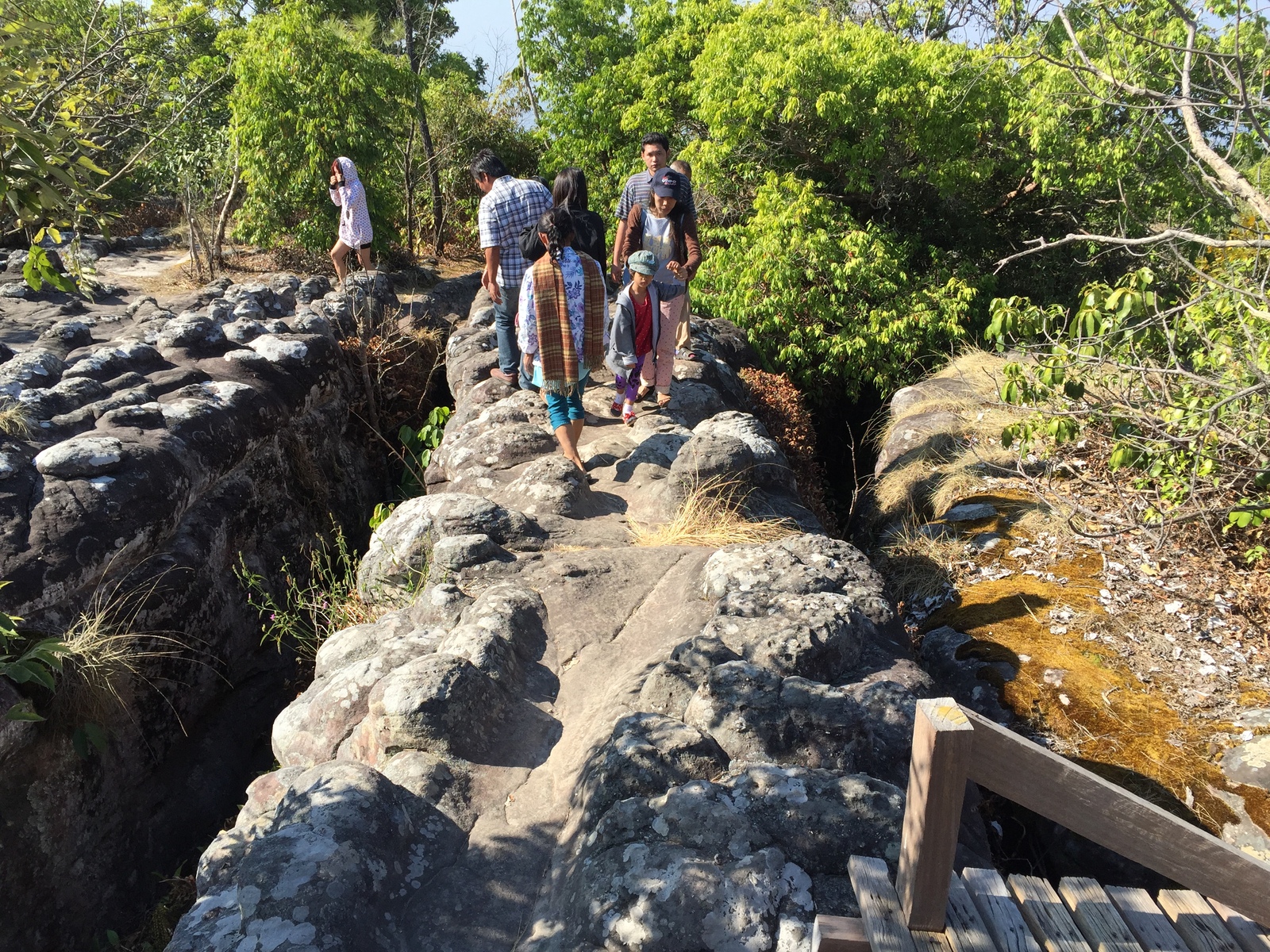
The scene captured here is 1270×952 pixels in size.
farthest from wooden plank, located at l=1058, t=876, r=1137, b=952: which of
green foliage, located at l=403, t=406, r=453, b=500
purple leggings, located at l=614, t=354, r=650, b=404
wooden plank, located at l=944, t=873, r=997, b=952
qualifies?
green foliage, located at l=403, t=406, r=453, b=500

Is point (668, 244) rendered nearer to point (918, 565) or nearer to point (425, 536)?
point (425, 536)

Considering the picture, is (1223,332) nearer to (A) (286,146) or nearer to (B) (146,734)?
(B) (146,734)

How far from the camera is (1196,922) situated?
2.29 metres

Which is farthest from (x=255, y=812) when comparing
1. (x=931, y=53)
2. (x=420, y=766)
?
(x=931, y=53)

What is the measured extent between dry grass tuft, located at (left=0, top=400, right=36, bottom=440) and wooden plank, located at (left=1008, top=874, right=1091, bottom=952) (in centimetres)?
591

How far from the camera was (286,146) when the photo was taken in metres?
11.6

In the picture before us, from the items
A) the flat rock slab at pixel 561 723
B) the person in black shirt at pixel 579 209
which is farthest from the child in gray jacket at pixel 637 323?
the flat rock slab at pixel 561 723

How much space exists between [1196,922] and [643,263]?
4.55 m

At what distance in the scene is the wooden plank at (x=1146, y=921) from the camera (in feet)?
7.30

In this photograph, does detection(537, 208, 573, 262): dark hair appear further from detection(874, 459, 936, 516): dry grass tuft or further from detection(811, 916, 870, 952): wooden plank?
detection(874, 459, 936, 516): dry grass tuft

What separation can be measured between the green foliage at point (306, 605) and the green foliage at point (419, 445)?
1.56 meters

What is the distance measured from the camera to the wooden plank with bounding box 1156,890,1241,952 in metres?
2.24

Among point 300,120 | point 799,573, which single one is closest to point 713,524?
point 799,573

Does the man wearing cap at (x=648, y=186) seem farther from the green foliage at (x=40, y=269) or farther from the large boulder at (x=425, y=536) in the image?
the green foliage at (x=40, y=269)
